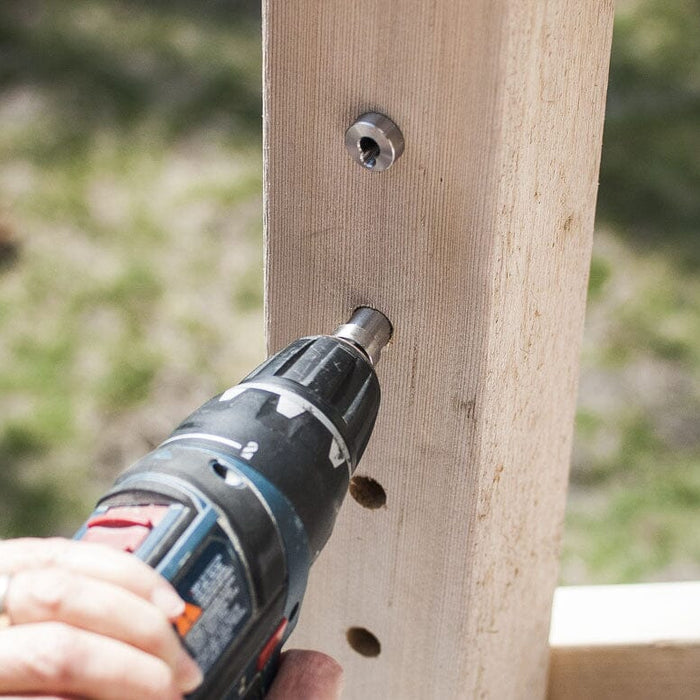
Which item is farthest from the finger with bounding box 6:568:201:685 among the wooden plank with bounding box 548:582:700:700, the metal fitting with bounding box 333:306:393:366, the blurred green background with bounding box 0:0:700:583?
the blurred green background with bounding box 0:0:700:583

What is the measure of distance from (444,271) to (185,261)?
1.71 m

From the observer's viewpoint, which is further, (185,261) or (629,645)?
(185,261)

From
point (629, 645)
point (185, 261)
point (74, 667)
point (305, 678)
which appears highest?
point (185, 261)

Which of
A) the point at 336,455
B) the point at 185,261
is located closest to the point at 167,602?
the point at 336,455

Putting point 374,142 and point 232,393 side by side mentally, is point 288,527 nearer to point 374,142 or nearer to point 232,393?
point 232,393

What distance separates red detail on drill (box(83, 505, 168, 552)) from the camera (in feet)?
1.58

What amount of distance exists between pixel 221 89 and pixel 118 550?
93.3 inches

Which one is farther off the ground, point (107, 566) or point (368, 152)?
point (368, 152)

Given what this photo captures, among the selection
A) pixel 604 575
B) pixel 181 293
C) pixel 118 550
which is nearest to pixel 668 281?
pixel 604 575

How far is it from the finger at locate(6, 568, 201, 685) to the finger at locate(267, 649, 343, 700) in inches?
6.4

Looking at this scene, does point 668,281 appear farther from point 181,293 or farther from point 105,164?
point 105,164

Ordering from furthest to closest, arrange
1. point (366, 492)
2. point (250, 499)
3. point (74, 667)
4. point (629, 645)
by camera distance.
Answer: point (629, 645) < point (366, 492) < point (250, 499) < point (74, 667)

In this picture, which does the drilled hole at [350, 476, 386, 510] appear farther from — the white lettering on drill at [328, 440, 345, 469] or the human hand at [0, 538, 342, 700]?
the human hand at [0, 538, 342, 700]

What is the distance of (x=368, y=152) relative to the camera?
0.57 m
